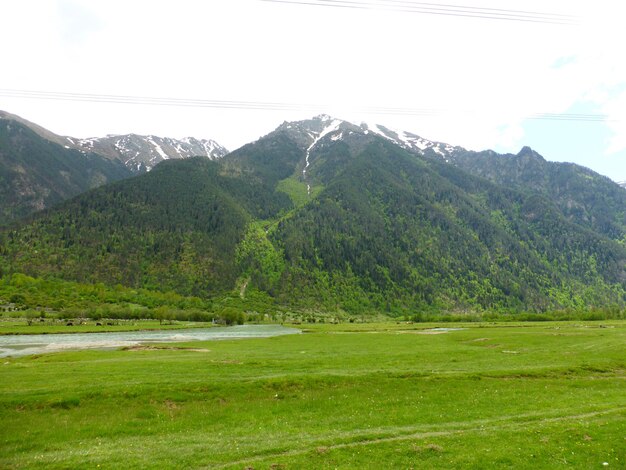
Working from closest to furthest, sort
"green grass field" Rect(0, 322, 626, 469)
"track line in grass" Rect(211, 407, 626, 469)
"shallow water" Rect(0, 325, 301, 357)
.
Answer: "green grass field" Rect(0, 322, 626, 469)
"track line in grass" Rect(211, 407, 626, 469)
"shallow water" Rect(0, 325, 301, 357)

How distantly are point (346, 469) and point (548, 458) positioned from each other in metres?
9.35

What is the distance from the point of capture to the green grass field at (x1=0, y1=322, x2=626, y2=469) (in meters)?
18.6

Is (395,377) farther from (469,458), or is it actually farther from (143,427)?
(143,427)

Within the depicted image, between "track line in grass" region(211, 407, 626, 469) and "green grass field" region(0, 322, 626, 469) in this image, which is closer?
"green grass field" region(0, 322, 626, 469)

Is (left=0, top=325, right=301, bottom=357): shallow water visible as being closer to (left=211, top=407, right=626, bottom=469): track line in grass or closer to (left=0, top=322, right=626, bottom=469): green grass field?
(left=0, top=322, right=626, bottom=469): green grass field

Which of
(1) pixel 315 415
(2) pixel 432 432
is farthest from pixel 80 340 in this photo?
(2) pixel 432 432

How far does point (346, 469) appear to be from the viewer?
55.9ft

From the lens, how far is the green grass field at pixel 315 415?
18625 mm

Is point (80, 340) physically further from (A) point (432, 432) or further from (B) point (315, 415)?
(A) point (432, 432)

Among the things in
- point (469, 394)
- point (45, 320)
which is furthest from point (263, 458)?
point (45, 320)

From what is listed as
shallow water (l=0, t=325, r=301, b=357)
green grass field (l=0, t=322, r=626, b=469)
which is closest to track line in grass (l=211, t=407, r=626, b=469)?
green grass field (l=0, t=322, r=626, b=469)

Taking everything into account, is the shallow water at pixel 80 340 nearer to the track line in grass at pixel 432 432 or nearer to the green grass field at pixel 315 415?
the green grass field at pixel 315 415

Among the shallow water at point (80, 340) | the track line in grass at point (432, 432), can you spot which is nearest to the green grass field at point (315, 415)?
the track line in grass at point (432, 432)

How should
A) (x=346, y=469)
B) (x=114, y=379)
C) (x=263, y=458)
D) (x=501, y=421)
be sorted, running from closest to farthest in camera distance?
(x=346, y=469) → (x=263, y=458) → (x=501, y=421) → (x=114, y=379)
